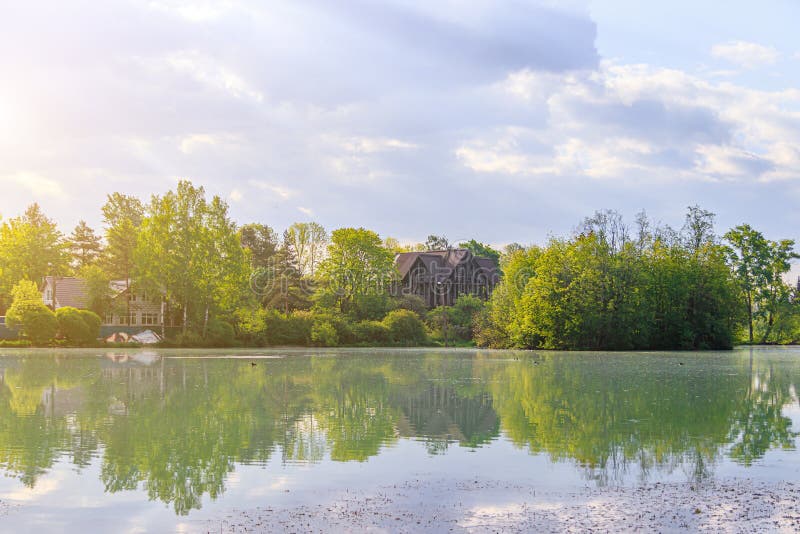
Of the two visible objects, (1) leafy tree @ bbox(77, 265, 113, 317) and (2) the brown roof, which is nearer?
(1) leafy tree @ bbox(77, 265, 113, 317)

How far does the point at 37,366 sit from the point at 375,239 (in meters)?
53.4

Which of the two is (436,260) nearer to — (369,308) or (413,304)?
(413,304)

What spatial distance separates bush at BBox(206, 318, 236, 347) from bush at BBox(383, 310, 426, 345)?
50.0 ft

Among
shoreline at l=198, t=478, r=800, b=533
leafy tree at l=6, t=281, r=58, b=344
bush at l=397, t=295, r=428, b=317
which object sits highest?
bush at l=397, t=295, r=428, b=317

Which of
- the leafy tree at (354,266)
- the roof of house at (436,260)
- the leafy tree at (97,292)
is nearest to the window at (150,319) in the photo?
the leafy tree at (97,292)

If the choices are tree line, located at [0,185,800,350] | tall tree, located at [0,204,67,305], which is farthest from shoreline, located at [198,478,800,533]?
tall tree, located at [0,204,67,305]

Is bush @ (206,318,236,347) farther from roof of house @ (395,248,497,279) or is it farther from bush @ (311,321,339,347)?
roof of house @ (395,248,497,279)

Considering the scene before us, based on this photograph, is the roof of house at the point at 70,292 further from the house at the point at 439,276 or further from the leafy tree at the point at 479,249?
the leafy tree at the point at 479,249

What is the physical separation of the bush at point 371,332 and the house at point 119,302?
60.1 feet

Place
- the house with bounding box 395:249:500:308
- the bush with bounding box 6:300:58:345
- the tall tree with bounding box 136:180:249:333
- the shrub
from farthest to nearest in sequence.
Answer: the house with bounding box 395:249:500:308 < the tall tree with bounding box 136:180:249:333 < the shrub < the bush with bounding box 6:300:58:345

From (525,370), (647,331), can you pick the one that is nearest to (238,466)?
(525,370)

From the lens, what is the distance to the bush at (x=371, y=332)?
7931 cm

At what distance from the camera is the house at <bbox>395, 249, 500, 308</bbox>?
4112 inches

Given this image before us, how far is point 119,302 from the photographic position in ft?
255
